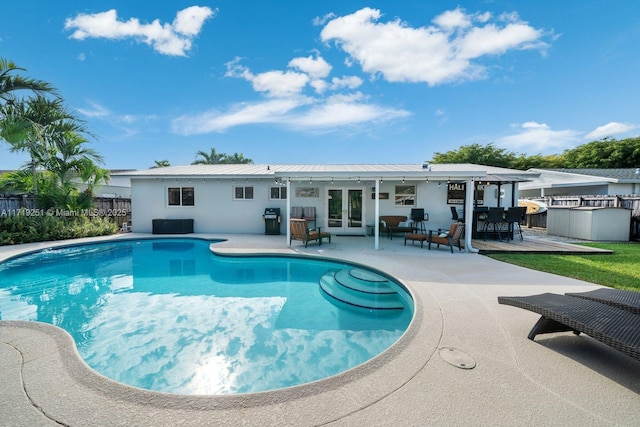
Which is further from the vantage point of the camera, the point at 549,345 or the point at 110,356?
the point at 110,356

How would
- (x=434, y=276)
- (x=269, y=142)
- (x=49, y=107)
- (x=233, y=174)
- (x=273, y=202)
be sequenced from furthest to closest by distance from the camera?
(x=269, y=142), (x=273, y=202), (x=233, y=174), (x=49, y=107), (x=434, y=276)

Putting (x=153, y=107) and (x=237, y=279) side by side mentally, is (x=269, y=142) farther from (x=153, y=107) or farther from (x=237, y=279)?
(x=237, y=279)

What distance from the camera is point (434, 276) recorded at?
17.8 feet

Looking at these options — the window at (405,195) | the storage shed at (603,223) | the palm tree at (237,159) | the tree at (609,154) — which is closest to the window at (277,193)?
the window at (405,195)

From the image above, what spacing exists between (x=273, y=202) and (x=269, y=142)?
11.4 meters

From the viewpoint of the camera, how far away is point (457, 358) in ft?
8.33

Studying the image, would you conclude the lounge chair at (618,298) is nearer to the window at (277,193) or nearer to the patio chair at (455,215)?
the patio chair at (455,215)

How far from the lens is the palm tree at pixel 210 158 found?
2742 centimetres

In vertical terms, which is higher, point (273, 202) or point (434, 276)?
point (273, 202)

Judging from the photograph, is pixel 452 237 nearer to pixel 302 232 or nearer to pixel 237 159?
pixel 302 232

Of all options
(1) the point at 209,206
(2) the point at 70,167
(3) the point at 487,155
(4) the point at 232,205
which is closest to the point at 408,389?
(4) the point at 232,205

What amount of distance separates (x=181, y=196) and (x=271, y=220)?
14.5ft

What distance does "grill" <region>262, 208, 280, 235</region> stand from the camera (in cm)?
1152

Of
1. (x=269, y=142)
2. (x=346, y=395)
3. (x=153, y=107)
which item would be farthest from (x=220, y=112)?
(x=346, y=395)
